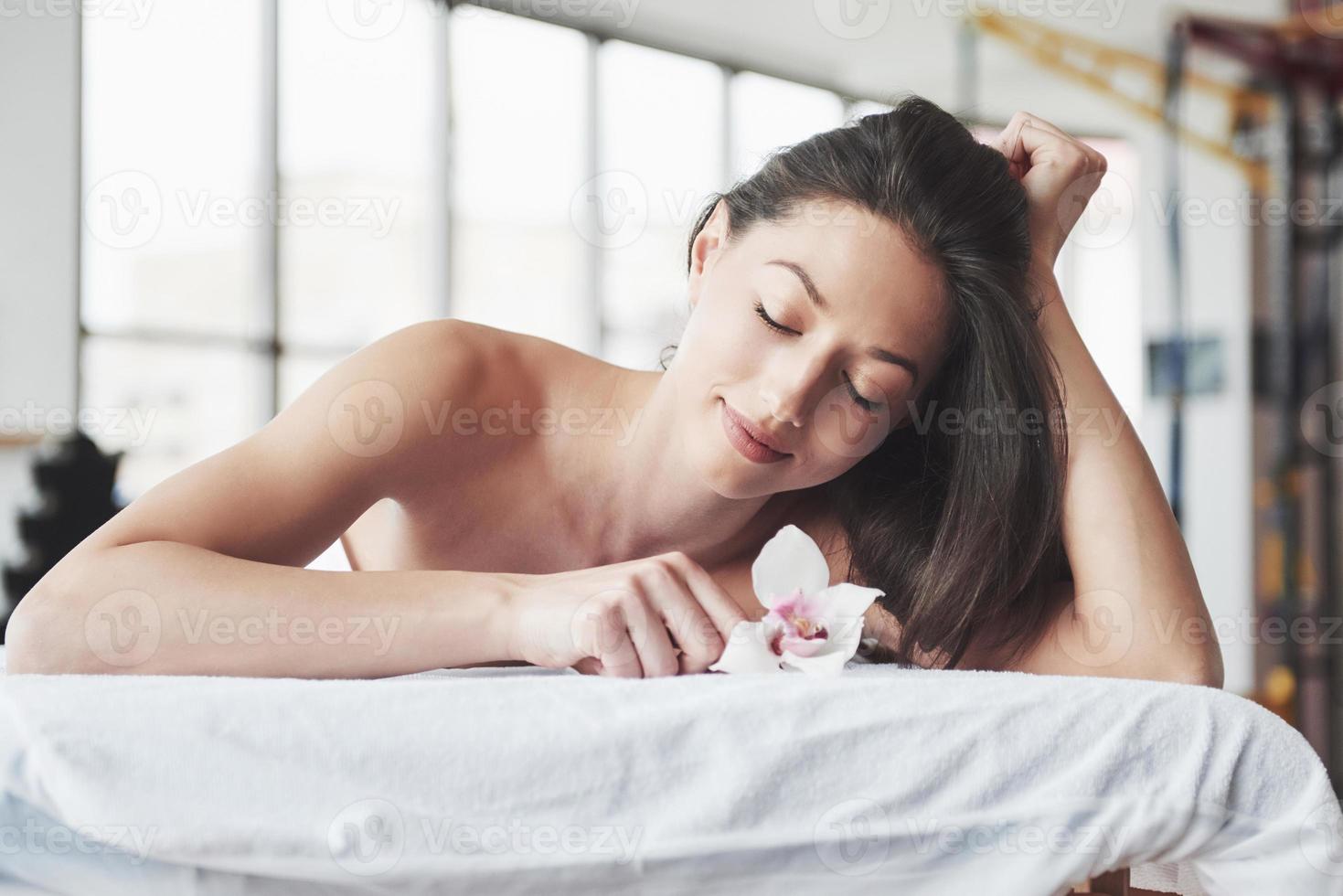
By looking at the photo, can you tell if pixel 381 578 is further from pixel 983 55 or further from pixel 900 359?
A: pixel 983 55

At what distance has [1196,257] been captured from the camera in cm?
360

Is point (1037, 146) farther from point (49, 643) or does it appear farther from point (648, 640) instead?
point (49, 643)

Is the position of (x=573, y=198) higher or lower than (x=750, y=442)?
higher

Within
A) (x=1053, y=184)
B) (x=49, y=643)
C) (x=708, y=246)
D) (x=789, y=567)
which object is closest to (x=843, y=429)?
(x=789, y=567)

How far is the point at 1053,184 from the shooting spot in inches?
50.3

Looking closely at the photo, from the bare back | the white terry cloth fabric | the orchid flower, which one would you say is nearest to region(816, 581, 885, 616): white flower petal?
the orchid flower

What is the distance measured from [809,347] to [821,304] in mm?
41

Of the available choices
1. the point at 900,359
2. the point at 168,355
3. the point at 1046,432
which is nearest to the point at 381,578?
the point at 900,359

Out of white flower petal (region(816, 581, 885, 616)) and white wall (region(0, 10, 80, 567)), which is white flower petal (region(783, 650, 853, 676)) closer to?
white flower petal (region(816, 581, 885, 616))

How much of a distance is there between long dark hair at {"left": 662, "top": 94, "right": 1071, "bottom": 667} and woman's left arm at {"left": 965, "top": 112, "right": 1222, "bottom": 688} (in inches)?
0.9

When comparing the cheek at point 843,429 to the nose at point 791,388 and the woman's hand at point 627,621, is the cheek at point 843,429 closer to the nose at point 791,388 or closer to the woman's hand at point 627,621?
the nose at point 791,388

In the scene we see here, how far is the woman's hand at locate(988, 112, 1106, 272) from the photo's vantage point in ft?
4.18

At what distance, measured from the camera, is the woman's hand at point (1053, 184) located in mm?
1274

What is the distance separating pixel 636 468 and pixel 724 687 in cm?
69
